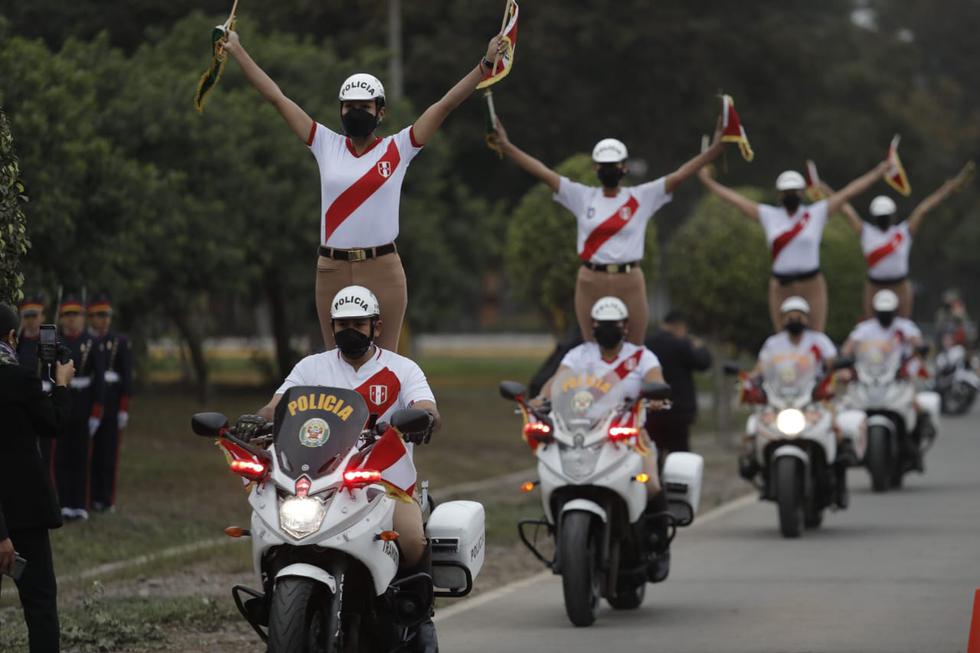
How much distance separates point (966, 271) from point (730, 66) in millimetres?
32722

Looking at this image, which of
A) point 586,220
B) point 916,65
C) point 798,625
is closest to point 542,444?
point 798,625

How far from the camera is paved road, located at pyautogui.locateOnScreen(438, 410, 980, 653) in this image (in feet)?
37.1

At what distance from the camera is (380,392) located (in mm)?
9234

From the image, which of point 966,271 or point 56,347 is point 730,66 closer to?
point 966,271

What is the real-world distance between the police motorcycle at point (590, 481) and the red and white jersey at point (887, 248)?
36.3 ft

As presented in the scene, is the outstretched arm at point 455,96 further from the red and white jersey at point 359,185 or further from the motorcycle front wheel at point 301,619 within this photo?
the motorcycle front wheel at point 301,619

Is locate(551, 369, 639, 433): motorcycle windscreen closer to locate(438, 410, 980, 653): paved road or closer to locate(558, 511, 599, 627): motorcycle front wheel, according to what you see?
locate(558, 511, 599, 627): motorcycle front wheel

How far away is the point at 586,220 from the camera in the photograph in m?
14.7

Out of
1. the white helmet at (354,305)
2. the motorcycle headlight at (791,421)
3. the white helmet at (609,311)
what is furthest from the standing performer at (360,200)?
the motorcycle headlight at (791,421)

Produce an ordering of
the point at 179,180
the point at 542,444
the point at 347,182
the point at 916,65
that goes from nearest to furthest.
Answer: the point at 347,182 → the point at 542,444 → the point at 179,180 → the point at 916,65

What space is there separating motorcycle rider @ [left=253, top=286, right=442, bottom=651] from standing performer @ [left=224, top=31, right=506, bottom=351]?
183 centimetres

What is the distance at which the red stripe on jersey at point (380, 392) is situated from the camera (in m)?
9.23

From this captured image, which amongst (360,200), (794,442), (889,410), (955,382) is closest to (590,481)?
(360,200)

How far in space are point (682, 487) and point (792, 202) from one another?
6.66 metres
